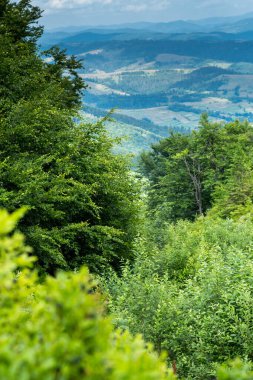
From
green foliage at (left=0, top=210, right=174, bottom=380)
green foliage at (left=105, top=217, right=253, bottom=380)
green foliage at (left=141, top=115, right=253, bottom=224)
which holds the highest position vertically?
green foliage at (left=0, top=210, right=174, bottom=380)

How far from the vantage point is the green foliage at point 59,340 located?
2.12 metres

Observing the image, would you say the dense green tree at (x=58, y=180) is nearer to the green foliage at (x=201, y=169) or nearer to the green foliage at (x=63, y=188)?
the green foliage at (x=63, y=188)

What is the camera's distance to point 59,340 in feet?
7.36

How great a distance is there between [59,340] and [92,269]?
46.0 feet

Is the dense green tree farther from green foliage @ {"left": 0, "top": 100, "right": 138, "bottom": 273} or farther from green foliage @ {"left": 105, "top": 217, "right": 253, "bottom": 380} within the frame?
green foliage @ {"left": 105, "top": 217, "right": 253, "bottom": 380}

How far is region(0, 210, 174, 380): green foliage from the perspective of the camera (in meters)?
2.12

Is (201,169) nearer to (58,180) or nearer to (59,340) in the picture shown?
(58,180)

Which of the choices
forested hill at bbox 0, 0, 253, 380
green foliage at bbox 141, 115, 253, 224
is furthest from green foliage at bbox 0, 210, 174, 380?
green foliage at bbox 141, 115, 253, 224

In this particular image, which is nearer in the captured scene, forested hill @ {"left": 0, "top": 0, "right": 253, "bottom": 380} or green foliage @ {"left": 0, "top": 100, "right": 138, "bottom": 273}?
forested hill @ {"left": 0, "top": 0, "right": 253, "bottom": 380}

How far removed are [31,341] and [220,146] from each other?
4760cm

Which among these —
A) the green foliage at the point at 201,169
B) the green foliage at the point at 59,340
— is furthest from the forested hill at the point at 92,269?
the green foliage at the point at 201,169

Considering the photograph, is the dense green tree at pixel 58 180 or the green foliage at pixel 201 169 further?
the green foliage at pixel 201 169

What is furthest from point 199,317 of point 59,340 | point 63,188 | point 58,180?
point 58,180

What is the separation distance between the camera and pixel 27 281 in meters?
2.64
